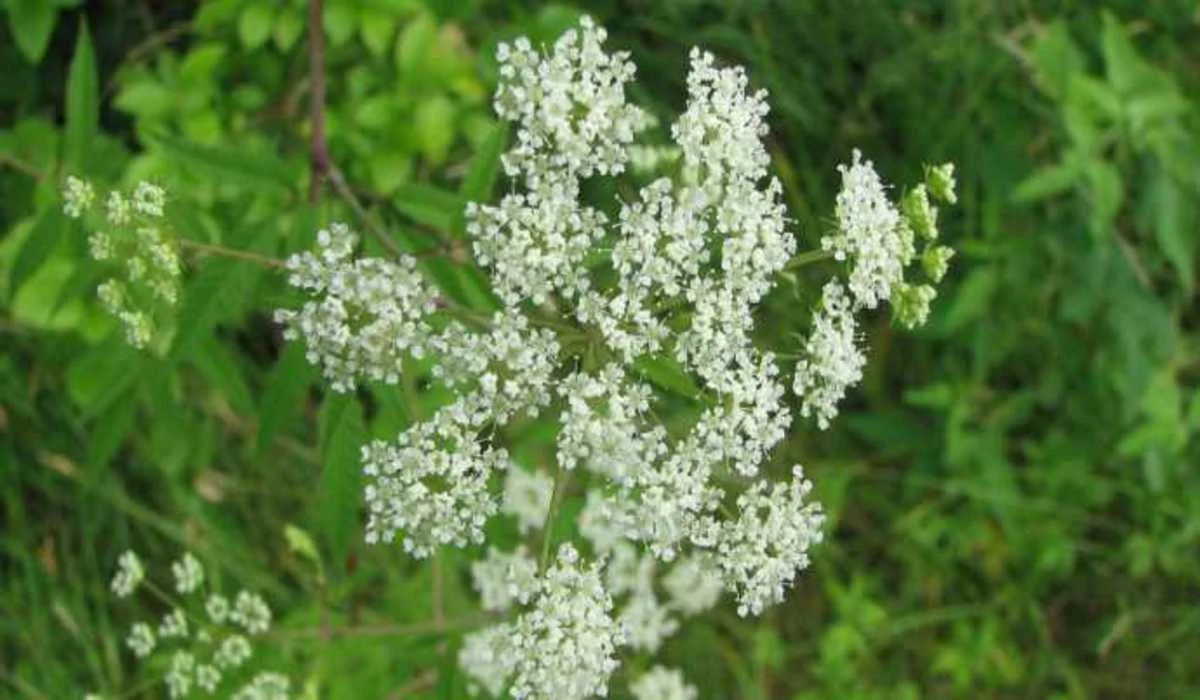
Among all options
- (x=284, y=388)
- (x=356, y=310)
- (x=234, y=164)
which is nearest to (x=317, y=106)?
(x=234, y=164)

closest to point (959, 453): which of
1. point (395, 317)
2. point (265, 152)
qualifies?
point (265, 152)

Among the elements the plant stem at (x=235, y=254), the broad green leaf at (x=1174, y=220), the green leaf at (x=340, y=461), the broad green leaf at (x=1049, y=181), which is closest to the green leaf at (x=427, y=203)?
the plant stem at (x=235, y=254)

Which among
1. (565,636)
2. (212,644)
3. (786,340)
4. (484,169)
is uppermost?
(786,340)

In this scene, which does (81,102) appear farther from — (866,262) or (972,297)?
(972,297)

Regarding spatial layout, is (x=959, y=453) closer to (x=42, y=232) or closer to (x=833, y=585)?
(x=833, y=585)

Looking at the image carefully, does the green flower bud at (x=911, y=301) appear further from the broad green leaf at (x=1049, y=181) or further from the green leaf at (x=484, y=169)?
the broad green leaf at (x=1049, y=181)

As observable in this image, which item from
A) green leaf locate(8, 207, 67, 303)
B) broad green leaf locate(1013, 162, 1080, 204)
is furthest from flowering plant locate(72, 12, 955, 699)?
broad green leaf locate(1013, 162, 1080, 204)
